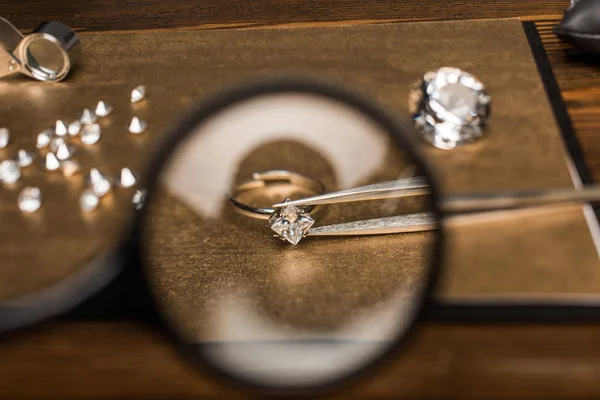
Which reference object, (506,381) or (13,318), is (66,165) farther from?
(506,381)

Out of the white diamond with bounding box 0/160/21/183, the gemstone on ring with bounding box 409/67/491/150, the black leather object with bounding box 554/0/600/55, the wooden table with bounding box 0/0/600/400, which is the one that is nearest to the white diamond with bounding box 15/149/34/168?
the white diamond with bounding box 0/160/21/183

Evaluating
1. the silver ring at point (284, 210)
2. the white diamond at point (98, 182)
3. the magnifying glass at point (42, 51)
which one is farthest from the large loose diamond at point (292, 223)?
the magnifying glass at point (42, 51)

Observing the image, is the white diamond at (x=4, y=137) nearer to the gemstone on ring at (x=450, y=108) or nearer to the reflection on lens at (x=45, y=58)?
the reflection on lens at (x=45, y=58)

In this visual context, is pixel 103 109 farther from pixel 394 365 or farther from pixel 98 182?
pixel 394 365

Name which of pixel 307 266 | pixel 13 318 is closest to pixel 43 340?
pixel 13 318

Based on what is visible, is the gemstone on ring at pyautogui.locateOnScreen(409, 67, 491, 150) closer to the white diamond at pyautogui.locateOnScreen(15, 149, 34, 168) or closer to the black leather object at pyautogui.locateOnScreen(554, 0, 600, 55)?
the black leather object at pyautogui.locateOnScreen(554, 0, 600, 55)

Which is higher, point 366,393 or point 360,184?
point 360,184
